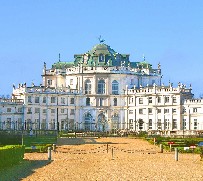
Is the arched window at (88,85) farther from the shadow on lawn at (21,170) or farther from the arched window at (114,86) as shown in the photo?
the shadow on lawn at (21,170)

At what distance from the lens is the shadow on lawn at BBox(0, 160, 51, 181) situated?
116ft

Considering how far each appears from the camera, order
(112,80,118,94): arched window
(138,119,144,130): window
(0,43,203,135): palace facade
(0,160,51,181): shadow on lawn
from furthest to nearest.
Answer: (112,80,118,94): arched window, (138,119,144,130): window, (0,43,203,135): palace facade, (0,160,51,181): shadow on lawn

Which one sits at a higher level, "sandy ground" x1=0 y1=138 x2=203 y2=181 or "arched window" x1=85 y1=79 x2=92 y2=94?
"arched window" x1=85 y1=79 x2=92 y2=94

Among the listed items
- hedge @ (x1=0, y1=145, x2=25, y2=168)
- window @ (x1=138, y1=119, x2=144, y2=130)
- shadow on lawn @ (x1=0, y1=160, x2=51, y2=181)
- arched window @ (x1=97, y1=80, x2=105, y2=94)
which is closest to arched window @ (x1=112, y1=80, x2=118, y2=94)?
arched window @ (x1=97, y1=80, x2=105, y2=94)

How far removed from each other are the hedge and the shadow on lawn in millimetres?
398

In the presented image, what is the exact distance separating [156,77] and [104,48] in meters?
13.7

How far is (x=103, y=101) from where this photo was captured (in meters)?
134

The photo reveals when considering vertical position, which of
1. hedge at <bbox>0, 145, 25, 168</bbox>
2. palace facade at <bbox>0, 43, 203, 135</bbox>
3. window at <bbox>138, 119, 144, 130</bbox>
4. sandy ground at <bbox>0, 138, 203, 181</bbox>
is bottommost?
sandy ground at <bbox>0, 138, 203, 181</bbox>

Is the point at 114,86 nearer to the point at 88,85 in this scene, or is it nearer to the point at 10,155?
the point at 88,85

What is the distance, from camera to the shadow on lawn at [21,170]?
35.4 metres

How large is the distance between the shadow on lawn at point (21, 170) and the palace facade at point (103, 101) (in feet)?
231

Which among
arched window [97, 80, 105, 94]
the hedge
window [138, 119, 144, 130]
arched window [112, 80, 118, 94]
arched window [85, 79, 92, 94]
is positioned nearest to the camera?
the hedge

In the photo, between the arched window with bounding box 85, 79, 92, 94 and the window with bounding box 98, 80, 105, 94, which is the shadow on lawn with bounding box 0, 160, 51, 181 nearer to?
the window with bounding box 98, 80, 105, 94

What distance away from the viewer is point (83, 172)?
39719 mm
